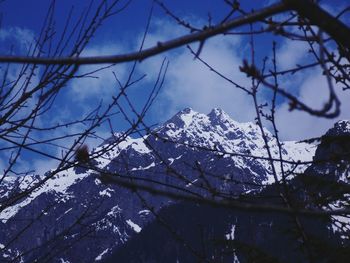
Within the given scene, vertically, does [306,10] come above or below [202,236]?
above

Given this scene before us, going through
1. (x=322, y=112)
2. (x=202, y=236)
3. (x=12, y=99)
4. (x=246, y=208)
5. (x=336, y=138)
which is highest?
(x=12, y=99)

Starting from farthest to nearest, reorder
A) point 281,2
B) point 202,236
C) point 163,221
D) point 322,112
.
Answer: point 163,221
point 202,236
point 281,2
point 322,112

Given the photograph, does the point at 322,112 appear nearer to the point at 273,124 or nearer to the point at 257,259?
the point at 273,124

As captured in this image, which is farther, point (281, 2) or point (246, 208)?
point (281, 2)

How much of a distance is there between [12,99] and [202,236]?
1.59 meters

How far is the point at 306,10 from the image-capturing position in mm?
1236

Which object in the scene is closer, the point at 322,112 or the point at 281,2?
the point at 322,112

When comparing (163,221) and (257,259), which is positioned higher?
(163,221)

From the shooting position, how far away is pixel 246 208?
2.97ft

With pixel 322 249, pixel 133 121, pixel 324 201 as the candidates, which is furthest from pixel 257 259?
pixel 133 121

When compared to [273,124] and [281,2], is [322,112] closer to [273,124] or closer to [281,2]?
[281,2]

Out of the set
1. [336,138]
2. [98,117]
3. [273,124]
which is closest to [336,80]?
[336,138]

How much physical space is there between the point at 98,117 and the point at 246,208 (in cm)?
243

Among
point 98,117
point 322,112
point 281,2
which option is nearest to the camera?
point 322,112
